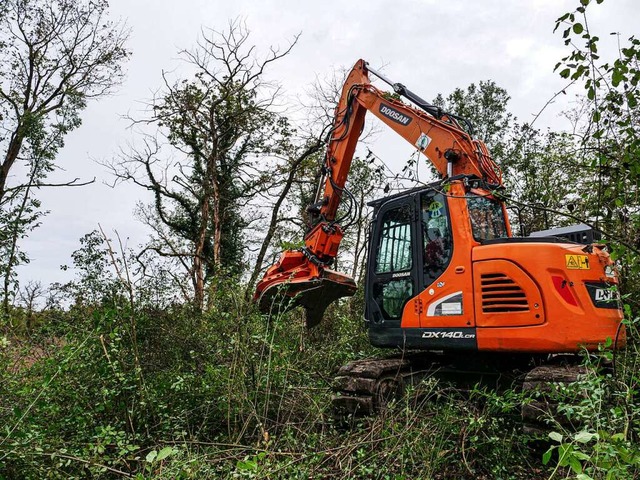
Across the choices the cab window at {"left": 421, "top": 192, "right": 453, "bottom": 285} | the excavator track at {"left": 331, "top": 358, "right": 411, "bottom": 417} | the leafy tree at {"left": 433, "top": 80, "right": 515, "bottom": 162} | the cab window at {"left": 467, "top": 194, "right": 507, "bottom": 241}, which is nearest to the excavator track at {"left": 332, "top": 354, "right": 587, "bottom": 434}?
the excavator track at {"left": 331, "top": 358, "right": 411, "bottom": 417}

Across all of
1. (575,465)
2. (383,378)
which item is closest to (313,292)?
(383,378)

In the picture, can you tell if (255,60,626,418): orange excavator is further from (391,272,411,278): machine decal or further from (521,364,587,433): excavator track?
(521,364,587,433): excavator track

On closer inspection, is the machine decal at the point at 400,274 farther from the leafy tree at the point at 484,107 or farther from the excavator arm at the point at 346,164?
the leafy tree at the point at 484,107

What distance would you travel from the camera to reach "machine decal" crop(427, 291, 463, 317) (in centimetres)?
507

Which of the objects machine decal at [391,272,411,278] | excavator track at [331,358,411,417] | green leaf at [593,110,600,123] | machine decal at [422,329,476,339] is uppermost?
green leaf at [593,110,600,123]

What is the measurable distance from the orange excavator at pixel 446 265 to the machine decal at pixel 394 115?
0.01 m

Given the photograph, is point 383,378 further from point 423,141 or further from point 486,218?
point 423,141

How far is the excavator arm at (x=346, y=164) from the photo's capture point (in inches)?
225

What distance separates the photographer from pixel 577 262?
4.67 metres

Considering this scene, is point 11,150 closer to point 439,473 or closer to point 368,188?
point 368,188

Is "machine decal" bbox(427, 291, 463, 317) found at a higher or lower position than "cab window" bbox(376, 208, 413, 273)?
lower

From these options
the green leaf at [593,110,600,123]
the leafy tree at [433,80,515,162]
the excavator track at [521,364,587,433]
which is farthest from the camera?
the leafy tree at [433,80,515,162]

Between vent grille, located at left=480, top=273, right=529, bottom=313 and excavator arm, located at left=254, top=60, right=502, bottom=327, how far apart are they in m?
1.22

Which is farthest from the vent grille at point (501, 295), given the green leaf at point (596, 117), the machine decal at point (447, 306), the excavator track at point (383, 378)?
the green leaf at point (596, 117)
